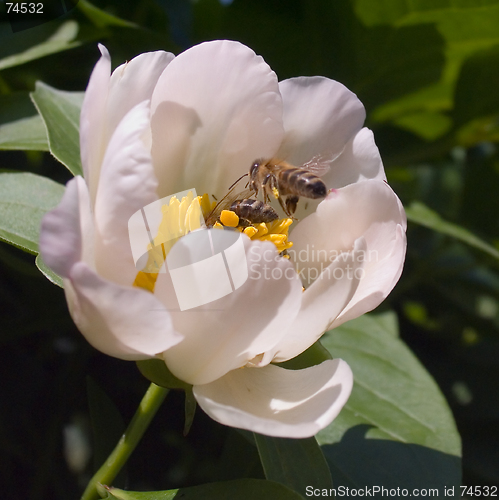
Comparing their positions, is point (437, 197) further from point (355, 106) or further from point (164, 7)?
point (355, 106)

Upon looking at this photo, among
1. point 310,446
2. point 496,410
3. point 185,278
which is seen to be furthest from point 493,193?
point 185,278

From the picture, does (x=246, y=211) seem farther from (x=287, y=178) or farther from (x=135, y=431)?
(x=135, y=431)

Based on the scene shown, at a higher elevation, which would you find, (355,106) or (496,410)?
(355,106)

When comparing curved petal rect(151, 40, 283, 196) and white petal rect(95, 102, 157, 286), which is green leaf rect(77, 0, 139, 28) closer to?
curved petal rect(151, 40, 283, 196)

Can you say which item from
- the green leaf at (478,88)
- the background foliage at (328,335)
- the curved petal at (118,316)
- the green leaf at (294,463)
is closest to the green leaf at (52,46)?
the background foliage at (328,335)

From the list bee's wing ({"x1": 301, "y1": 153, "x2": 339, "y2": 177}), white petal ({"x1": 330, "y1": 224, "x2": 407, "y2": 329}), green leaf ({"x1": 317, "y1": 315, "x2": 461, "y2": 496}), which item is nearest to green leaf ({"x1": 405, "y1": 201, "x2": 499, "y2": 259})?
green leaf ({"x1": 317, "y1": 315, "x2": 461, "y2": 496})
